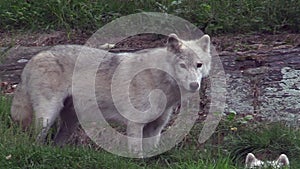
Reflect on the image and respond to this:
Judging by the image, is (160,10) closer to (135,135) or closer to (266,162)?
(135,135)

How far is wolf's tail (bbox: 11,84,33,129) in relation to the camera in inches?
316

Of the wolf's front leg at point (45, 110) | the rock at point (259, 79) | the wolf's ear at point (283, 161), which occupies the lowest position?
the rock at point (259, 79)

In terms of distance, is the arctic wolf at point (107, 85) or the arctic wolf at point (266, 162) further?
the arctic wolf at point (107, 85)

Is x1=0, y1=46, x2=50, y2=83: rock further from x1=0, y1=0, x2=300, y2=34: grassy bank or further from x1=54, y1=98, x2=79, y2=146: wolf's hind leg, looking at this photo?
x1=54, y1=98, x2=79, y2=146: wolf's hind leg

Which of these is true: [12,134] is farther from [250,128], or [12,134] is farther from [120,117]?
[250,128]

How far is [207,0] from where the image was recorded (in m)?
11.2

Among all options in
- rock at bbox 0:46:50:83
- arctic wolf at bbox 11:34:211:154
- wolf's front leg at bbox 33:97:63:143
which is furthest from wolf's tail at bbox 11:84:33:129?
rock at bbox 0:46:50:83

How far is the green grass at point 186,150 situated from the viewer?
6.84m

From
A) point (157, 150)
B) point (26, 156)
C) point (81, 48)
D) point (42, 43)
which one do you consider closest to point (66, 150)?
point (26, 156)

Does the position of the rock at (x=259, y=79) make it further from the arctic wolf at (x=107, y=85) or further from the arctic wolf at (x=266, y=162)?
the arctic wolf at (x=266, y=162)

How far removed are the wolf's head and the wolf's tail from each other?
1.56m

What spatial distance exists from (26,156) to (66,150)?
0.36m

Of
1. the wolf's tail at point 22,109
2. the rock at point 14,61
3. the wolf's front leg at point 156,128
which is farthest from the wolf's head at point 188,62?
the rock at point 14,61

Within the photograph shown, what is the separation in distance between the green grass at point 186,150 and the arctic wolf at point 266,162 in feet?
0.34
